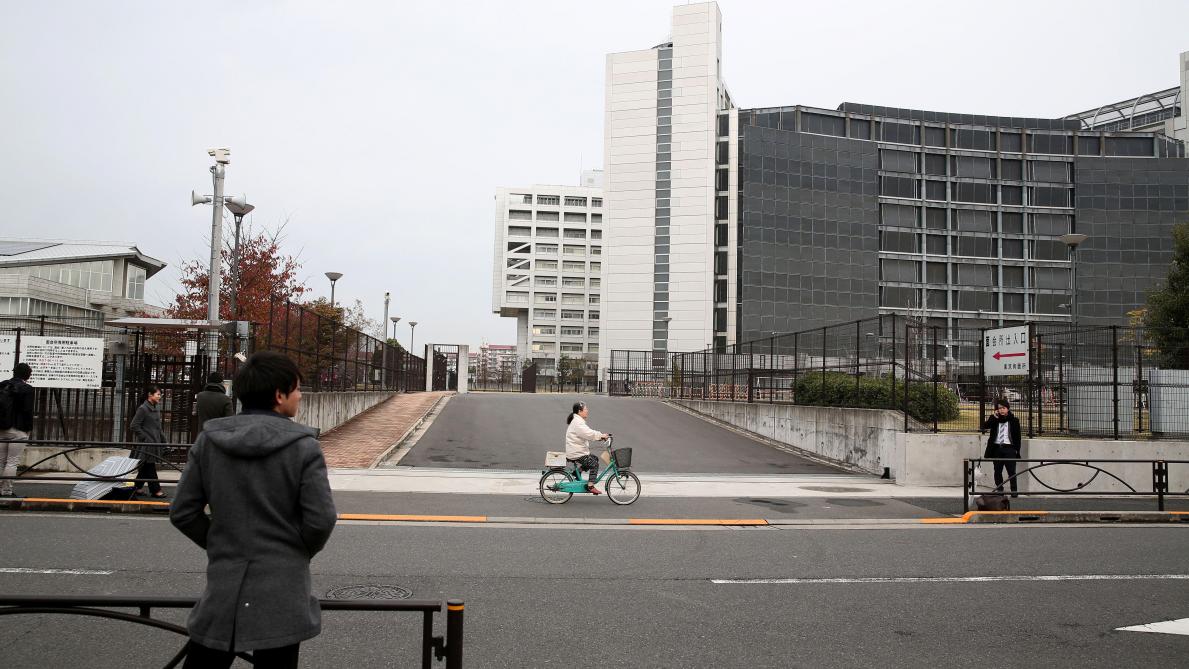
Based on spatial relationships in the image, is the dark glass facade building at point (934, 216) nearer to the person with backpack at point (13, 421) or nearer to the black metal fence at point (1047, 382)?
the black metal fence at point (1047, 382)

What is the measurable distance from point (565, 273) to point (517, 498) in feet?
359

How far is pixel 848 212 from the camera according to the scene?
81.2 metres

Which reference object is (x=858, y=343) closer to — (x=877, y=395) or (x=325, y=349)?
(x=877, y=395)

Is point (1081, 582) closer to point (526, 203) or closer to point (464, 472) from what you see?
point (464, 472)

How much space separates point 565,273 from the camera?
121 metres

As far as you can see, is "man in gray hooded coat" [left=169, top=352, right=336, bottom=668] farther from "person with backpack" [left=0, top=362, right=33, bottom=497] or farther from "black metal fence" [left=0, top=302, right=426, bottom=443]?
"black metal fence" [left=0, top=302, right=426, bottom=443]

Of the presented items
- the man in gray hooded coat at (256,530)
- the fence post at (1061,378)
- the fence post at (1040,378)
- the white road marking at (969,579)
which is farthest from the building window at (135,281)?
the man in gray hooded coat at (256,530)

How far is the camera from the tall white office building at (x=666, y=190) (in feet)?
268

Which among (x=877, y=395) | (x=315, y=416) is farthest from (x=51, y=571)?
(x=877, y=395)

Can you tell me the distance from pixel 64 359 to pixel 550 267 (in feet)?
353

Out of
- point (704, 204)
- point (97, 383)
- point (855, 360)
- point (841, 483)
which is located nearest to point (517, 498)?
point (841, 483)

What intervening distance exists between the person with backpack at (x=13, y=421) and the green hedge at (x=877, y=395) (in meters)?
15.5

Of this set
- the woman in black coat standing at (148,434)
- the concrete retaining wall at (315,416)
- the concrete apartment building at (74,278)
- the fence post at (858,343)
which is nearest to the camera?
the woman in black coat standing at (148,434)

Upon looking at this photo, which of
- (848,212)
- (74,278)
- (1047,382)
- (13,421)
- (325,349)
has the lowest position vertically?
(13,421)
